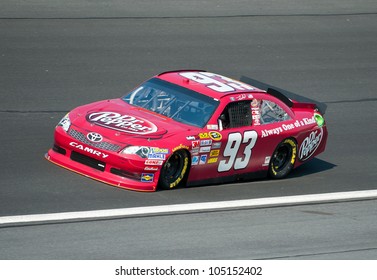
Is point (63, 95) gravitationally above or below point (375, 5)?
below

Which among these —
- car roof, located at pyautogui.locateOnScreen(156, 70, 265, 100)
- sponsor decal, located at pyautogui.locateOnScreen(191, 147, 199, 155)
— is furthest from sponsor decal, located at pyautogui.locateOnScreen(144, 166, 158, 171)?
A: car roof, located at pyautogui.locateOnScreen(156, 70, 265, 100)

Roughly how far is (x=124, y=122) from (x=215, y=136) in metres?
1.25

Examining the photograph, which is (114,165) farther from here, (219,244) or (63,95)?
(63,95)

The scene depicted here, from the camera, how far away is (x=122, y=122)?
37.7 feet

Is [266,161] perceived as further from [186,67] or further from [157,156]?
[186,67]

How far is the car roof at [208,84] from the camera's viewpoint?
12.2 m

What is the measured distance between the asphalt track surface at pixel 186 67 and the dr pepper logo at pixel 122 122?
2.66 feet

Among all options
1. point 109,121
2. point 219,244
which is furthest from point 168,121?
point 219,244

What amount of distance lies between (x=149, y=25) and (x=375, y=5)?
7.28 meters

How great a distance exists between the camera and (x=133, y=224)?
9.90 meters

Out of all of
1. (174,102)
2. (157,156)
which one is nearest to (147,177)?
(157,156)

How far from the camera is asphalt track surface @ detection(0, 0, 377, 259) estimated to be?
9.52 meters

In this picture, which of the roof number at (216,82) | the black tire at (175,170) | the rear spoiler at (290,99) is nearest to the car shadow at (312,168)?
the rear spoiler at (290,99)

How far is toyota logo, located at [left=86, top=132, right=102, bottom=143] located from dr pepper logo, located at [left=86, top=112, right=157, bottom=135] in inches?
8.4
